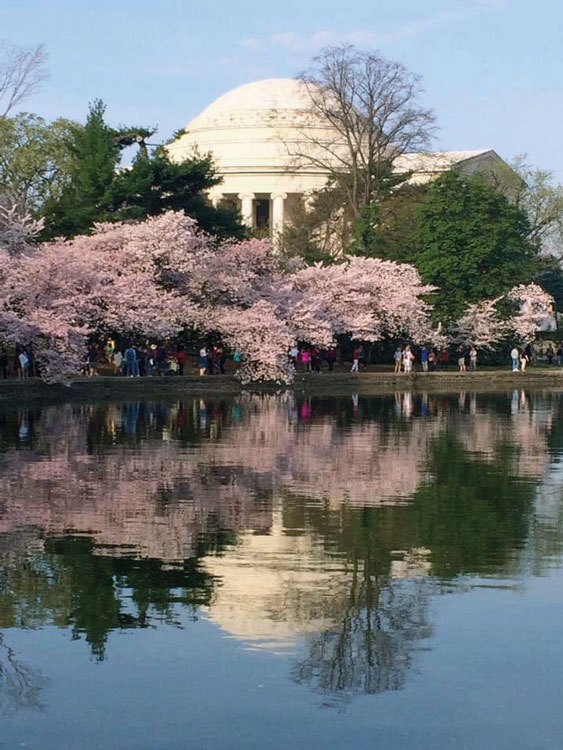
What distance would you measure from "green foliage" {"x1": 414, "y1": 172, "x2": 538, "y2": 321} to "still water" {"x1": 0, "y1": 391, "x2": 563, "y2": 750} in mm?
44773

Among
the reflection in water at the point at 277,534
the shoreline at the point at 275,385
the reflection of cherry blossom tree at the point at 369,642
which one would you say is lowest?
the reflection of cherry blossom tree at the point at 369,642

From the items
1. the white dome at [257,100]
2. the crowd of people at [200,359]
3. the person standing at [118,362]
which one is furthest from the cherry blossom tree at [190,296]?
the white dome at [257,100]

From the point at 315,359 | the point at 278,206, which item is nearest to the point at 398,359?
the point at 315,359

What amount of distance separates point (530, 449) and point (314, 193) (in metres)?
61.2

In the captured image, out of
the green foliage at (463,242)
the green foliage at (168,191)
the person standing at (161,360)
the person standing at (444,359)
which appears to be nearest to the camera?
the person standing at (161,360)

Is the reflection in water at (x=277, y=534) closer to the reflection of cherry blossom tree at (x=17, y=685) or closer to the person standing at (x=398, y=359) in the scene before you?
the reflection of cherry blossom tree at (x=17, y=685)

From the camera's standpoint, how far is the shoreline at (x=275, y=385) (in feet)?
145

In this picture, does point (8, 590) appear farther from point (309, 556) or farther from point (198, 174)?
point (198, 174)

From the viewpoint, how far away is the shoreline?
145ft

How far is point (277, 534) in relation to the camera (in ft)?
44.9

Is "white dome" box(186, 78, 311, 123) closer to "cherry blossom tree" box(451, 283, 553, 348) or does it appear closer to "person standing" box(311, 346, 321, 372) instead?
"cherry blossom tree" box(451, 283, 553, 348)

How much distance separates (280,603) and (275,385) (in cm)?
4356

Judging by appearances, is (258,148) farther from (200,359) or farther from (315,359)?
(200,359)

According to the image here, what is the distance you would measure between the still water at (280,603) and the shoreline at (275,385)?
74.6 ft
